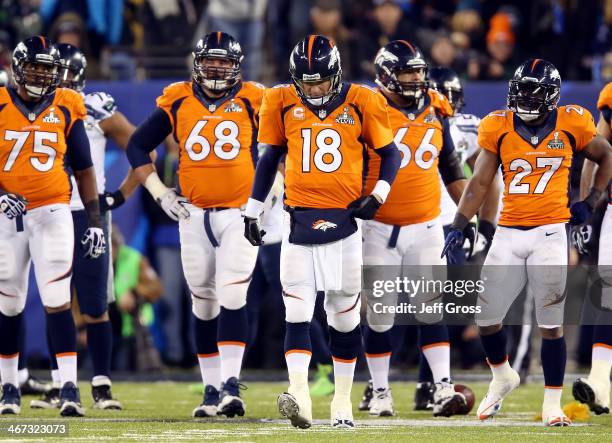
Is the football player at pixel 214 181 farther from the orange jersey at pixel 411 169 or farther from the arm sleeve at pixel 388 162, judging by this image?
the arm sleeve at pixel 388 162

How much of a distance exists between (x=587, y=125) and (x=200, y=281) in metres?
2.28

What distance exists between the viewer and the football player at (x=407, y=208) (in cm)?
802

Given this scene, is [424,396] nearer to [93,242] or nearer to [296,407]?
[296,407]

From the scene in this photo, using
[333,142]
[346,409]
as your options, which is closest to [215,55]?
[333,142]

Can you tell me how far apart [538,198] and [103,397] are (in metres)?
2.82

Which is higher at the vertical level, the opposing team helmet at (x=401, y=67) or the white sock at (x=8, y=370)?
the opposing team helmet at (x=401, y=67)

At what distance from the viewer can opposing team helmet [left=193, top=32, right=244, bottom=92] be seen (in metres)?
7.94

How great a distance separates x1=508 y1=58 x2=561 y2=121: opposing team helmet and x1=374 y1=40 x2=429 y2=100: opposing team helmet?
0.75 meters

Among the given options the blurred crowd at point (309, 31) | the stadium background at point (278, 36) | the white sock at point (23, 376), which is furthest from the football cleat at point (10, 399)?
the blurred crowd at point (309, 31)

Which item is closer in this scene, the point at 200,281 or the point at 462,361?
the point at 200,281

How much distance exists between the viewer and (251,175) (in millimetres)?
8047

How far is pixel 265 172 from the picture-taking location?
7.19 metres

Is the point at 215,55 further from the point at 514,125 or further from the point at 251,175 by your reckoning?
the point at 514,125

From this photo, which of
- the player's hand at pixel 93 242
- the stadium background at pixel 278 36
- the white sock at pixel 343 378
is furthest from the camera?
the stadium background at pixel 278 36
